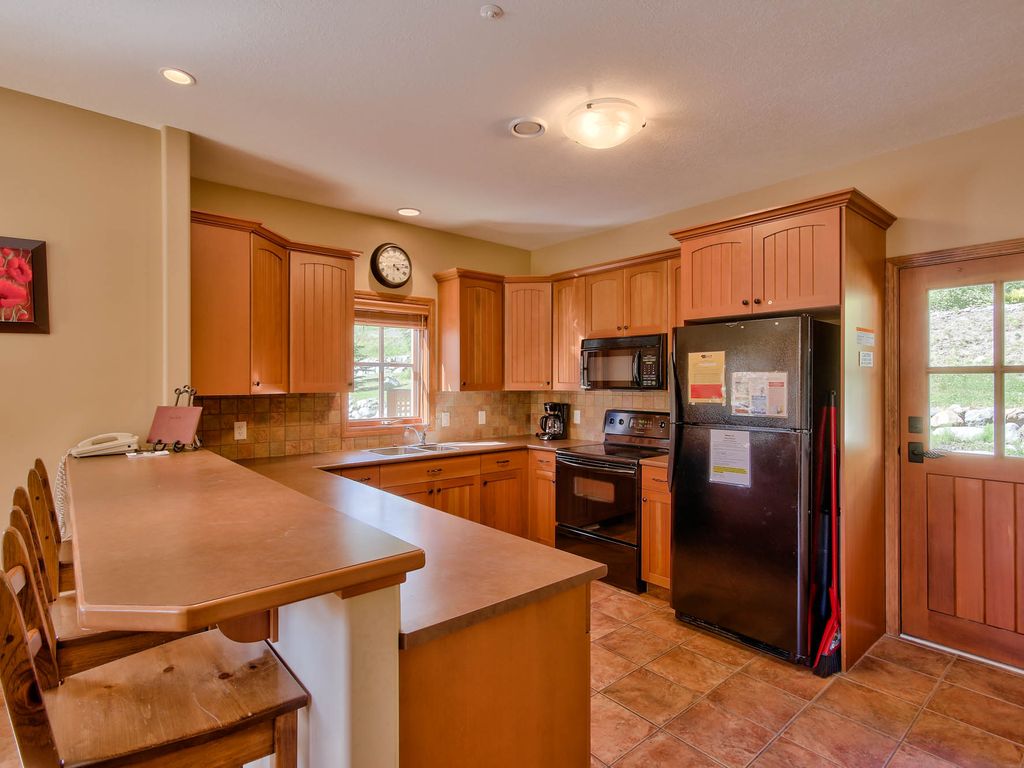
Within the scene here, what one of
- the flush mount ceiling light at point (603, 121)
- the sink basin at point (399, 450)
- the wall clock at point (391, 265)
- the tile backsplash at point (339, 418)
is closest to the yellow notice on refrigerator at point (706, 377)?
the tile backsplash at point (339, 418)

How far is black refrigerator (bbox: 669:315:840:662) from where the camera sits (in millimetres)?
2494

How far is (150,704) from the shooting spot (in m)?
1.02

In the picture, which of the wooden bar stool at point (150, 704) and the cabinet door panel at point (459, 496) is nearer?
the wooden bar stool at point (150, 704)

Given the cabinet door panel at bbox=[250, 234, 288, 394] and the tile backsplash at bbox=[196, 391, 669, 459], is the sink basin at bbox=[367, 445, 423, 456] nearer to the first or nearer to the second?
the tile backsplash at bbox=[196, 391, 669, 459]

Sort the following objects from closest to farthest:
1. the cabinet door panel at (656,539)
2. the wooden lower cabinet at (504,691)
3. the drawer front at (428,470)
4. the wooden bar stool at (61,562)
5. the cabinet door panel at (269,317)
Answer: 1. the wooden lower cabinet at (504,691)
2. the wooden bar stool at (61,562)
3. the cabinet door panel at (269,317)
4. the cabinet door panel at (656,539)
5. the drawer front at (428,470)

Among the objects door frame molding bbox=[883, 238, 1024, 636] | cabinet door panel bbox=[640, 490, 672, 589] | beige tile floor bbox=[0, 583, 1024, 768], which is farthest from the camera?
cabinet door panel bbox=[640, 490, 672, 589]

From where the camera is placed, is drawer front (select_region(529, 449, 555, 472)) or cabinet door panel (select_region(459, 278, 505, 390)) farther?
cabinet door panel (select_region(459, 278, 505, 390))

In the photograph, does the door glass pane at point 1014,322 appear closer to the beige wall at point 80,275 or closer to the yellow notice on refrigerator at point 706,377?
the yellow notice on refrigerator at point 706,377

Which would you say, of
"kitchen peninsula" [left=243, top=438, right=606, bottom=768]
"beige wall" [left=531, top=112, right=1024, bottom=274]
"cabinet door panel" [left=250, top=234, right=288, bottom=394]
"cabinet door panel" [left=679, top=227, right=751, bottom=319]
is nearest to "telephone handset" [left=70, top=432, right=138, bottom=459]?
"cabinet door panel" [left=250, top=234, right=288, bottom=394]

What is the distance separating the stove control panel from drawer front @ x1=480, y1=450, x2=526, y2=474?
708 mm

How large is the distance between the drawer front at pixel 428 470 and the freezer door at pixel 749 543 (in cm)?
147

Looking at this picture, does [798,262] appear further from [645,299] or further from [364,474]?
[364,474]

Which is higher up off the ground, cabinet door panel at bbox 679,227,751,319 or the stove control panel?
cabinet door panel at bbox 679,227,751,319

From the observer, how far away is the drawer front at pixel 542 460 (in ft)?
13.1
